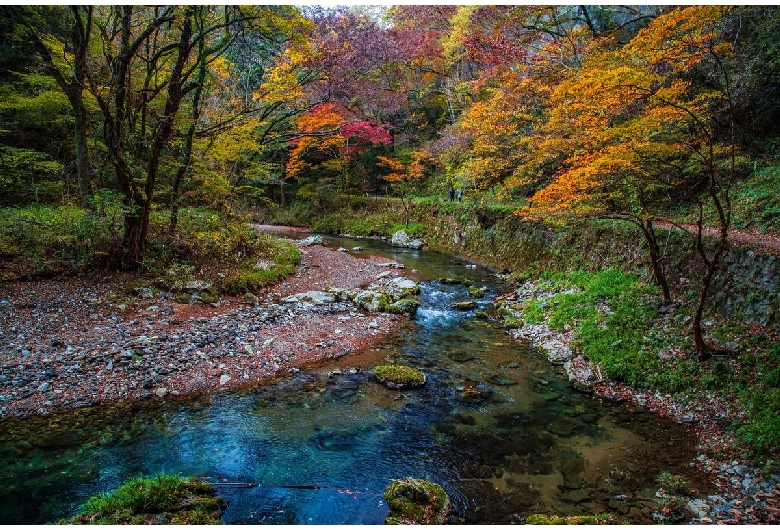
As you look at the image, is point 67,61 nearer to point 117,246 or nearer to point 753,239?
point 117,246

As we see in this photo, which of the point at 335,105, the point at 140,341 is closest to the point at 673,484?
the point at 140,341

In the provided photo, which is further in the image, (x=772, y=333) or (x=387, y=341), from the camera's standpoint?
(x=387, y=341)

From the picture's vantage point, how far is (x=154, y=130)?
1052cm

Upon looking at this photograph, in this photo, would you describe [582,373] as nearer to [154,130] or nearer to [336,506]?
[336,506]

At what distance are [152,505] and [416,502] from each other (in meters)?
2.87

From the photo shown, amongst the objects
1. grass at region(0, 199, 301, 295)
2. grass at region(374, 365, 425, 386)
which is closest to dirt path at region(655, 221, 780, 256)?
grass at region(374, 365, 425, 386)

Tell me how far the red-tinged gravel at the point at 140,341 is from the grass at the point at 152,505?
2599 mm

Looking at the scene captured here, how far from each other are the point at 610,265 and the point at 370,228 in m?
17.2

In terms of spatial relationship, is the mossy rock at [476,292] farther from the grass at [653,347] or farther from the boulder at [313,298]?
the boulder at [313,298]

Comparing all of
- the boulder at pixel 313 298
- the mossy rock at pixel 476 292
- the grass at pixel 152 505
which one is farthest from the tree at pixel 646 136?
the grass at pixel 152 505

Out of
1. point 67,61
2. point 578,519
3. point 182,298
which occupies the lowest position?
point 578,519

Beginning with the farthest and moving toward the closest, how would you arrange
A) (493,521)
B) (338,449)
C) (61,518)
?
(338,449)
(493,521)
(61,518)

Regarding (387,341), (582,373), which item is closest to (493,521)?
(582,373)

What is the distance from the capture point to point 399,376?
7719 millimetres
